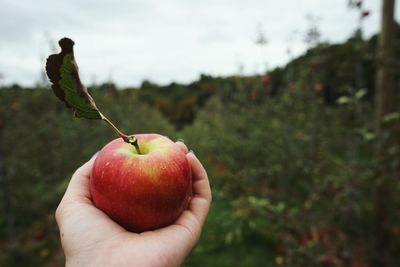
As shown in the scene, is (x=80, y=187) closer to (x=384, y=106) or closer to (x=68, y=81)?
(x=68, y=81)

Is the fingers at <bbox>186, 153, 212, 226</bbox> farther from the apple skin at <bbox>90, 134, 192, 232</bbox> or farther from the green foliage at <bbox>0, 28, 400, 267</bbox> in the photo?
the green foliage at <bbox>0, 28, 400, 267</bbox>

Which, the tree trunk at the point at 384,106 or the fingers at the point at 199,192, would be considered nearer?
the fingers at the point at 199,192

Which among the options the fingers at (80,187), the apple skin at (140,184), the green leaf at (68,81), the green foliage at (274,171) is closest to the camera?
the green leaf at (68,81)

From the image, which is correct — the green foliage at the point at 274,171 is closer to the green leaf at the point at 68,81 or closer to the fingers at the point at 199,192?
the fingers at the point at 199,192

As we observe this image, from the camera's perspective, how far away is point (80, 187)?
4.28ft

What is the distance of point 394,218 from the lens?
3.59m

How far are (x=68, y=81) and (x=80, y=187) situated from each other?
17.9 inches

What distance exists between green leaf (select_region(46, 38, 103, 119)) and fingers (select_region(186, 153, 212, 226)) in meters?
0.40

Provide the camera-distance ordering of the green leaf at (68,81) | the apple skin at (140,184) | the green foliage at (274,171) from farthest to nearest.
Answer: the green foliage at (274,171)
the apple skin at (140,184)
the green leaf at (68,81)

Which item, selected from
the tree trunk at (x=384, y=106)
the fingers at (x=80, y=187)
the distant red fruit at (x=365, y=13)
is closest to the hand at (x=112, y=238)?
the fingers at (x=80, y=187)

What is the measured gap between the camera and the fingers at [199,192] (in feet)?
4.27

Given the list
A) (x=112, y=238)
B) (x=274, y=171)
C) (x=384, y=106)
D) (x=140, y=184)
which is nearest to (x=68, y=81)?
(x=140, y=184)

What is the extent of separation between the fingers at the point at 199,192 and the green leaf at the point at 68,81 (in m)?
0.40

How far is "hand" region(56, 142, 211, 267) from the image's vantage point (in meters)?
1.05
